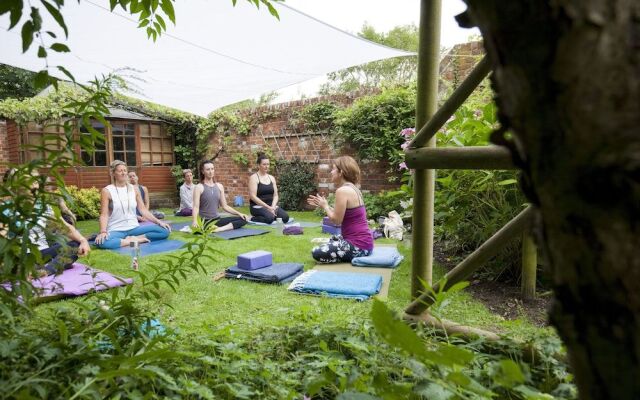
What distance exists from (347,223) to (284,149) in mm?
5901

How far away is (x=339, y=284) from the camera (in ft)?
10.9

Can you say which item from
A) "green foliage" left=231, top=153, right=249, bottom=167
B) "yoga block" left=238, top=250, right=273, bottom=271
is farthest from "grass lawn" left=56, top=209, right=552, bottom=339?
"green foliage" left=231, top=153, right=249, bottom=167

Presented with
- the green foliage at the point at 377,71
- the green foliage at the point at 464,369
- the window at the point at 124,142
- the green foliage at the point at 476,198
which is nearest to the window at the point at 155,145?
the window at the point at 124,142

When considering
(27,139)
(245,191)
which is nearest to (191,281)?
(245,191)

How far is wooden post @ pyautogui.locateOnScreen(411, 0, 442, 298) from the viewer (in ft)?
5.87

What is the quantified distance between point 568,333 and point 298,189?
8.96 metres

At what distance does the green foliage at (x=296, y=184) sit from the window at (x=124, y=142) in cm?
498

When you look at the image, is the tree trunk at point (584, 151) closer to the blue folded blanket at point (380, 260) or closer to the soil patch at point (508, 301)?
the soil patch at point (508, 301)

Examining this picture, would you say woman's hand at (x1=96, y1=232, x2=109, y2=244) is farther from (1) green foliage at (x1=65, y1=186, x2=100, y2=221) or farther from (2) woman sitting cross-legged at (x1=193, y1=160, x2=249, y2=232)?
(1) green foliage at (x1=65, y1=186, x2=100, y2=221)

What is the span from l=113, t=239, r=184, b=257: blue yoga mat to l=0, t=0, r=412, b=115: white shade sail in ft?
7.31

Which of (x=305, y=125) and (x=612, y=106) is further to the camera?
(x=305, y=125)

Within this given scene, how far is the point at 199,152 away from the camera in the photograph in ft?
39.3

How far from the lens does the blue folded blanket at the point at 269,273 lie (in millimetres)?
3607

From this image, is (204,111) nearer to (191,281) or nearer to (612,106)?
(191,281)
